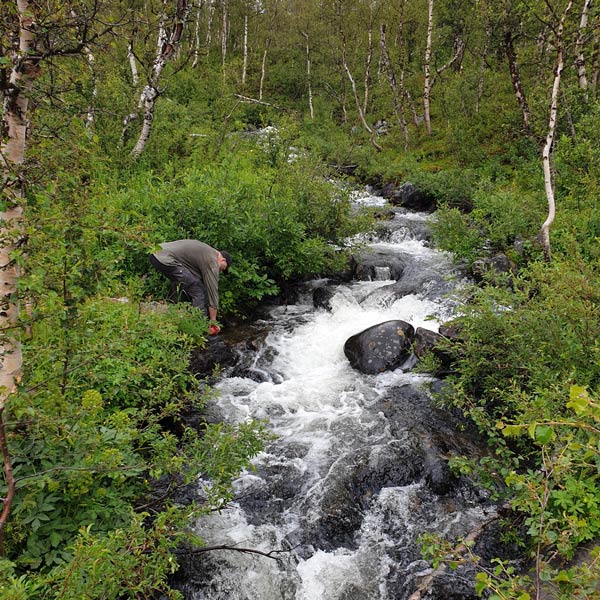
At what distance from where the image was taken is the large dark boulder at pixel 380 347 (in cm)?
777

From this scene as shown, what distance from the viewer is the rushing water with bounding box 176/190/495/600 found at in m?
4.08

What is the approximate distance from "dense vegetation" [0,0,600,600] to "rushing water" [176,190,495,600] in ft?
2.09

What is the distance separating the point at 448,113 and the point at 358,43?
12.7m

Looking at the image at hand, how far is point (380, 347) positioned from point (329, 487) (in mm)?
3295

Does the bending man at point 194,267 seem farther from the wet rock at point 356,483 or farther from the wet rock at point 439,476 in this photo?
the wet rock at point 439,476

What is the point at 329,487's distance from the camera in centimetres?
516

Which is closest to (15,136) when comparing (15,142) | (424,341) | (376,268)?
(15,142)

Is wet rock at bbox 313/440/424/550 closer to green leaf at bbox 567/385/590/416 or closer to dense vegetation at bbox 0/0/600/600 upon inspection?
dense vegetation at bbox 0/0/600/600

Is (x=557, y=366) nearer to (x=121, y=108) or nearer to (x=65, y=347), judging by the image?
(x=65, y=347)

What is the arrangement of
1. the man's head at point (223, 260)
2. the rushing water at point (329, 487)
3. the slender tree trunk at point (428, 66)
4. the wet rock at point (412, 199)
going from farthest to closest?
1. the slender tree trunk at point (428, 66)
2. the wet rock at point (412, 199)
3. the man's head at point (223, 260)
4. the rushing water at point (329, 487)

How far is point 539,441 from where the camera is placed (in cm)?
147

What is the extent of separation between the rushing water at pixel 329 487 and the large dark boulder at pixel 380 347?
7.7 inches

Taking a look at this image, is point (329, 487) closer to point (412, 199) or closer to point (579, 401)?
point (579, 401)

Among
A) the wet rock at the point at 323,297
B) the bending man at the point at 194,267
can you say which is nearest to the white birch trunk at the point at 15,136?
the bending man at the point at 194,267
